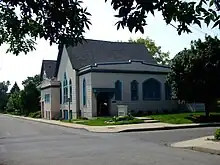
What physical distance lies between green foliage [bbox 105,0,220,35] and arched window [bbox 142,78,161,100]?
132 feet

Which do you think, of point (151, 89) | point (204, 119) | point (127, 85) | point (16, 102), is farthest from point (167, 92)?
point (16, 102)

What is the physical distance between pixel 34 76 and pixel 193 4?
11031 cm

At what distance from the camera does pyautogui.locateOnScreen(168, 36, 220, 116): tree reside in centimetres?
3291

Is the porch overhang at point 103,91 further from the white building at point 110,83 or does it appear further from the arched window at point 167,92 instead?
the arched window at point 167,92

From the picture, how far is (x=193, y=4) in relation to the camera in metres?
5.15

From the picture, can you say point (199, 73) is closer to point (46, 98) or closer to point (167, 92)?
point (167, 92)

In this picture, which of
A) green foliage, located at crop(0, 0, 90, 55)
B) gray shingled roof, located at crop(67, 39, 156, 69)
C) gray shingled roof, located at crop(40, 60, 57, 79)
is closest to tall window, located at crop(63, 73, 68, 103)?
gray shingled roof, located at crop(67, 39, 156, 69)

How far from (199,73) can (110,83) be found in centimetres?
1290

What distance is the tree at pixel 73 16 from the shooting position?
16.4ft

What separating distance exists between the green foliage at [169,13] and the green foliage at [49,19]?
1066mm

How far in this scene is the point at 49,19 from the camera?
6012 mm

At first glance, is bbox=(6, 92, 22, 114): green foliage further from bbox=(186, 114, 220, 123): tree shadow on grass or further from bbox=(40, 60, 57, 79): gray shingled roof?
bbox=(186, 114, 220, 123): tree shadow on grass

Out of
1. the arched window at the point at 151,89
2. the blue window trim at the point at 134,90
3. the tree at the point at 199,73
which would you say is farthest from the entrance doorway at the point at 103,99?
the tree at the point at 199,73

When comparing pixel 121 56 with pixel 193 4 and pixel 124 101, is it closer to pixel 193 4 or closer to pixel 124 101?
pixel 124 101
